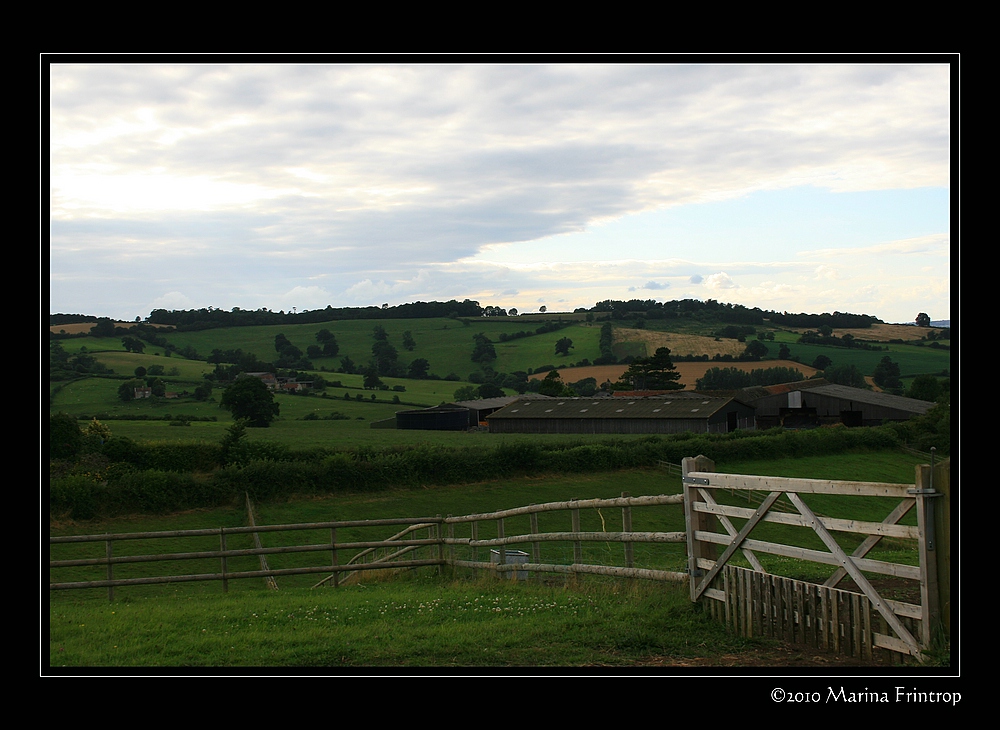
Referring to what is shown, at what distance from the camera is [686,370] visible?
9144 cm

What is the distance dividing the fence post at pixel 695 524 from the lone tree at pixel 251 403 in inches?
2515

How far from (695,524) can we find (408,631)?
2.85 meters

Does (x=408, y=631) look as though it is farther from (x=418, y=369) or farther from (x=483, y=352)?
(x=483, y=352)

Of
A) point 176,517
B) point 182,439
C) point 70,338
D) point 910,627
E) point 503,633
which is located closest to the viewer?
point 910,627

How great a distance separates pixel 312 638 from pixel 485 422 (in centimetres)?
6953

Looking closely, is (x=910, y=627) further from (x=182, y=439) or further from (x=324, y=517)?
(x=182, y=439)

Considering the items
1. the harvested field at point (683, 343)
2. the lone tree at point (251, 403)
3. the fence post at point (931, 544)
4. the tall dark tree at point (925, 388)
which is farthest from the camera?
the harvested field at point (683, 343)

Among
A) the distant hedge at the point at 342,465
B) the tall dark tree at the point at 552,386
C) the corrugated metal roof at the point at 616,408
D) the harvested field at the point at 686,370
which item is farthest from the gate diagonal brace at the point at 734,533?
the harvested field at the point at 686,370

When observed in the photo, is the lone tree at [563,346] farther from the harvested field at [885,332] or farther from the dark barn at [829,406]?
the harvested field at [885,332]

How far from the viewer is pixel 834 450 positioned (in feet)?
163

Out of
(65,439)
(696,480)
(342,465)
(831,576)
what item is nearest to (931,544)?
(831,576)

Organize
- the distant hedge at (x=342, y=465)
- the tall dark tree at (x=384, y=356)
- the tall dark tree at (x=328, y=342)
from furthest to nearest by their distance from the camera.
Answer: the tall dark tree at (x=328, y=342), the tall dark tree at (x=384, y=356), the distant hedge at (x=342, y=465)

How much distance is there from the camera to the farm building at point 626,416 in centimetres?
6322
